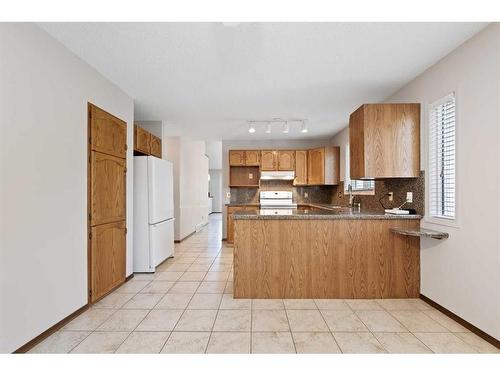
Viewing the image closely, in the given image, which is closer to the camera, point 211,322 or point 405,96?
point 211,322

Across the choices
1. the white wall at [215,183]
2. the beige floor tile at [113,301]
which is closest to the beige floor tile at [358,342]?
the beige floor tile at [113,301]

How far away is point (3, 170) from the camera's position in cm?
183

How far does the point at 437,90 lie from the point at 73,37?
3.51 m

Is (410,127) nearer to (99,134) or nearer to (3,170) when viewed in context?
(99,134)

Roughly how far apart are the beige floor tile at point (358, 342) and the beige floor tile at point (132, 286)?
2450 millimetres

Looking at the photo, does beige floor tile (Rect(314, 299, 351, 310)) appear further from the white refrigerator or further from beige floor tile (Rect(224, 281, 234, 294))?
the white refrigerator

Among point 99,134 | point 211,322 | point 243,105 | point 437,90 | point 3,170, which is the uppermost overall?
point 243,105

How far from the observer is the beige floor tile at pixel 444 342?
6.73ft

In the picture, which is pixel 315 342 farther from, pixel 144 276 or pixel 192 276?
pixel 144 276

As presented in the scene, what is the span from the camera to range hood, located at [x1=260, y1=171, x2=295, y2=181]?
6.33 meters

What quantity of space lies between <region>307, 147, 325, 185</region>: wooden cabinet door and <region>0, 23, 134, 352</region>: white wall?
460 cm

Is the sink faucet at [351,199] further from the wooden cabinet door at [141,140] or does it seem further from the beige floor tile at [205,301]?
the wooden cabinet door at [141,140]

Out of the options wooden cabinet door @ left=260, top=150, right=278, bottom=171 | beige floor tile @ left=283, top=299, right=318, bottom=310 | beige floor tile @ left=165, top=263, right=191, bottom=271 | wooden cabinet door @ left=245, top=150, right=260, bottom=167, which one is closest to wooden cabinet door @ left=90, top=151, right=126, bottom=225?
beige floor tile @ left=165, top=263, right=191, bottom=271
